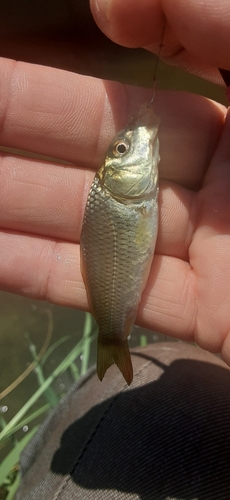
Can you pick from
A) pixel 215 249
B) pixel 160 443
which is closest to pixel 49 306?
pixel 160 443

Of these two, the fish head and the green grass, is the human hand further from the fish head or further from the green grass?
the green grass

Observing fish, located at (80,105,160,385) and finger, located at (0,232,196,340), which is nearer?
fish, located at (80,105,160,385)

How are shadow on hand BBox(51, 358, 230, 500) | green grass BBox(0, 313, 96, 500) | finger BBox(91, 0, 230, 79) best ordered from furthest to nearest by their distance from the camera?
1. green grass BBox(0, 313, 96, 500)
2. shadow on hand BBox(51, 358, 230, 500)
3. finger BBox(91, 0, 230, 79)

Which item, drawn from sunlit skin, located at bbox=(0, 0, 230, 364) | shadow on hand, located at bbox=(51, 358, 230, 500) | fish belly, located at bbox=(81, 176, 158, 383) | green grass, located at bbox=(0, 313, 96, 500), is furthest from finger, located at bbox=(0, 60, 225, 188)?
green grass, located at bbox=(0, 313, 96, 500)

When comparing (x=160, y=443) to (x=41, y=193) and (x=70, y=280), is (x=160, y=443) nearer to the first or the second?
(x=70, y=280)

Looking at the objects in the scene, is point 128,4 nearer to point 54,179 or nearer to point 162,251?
point 54,179

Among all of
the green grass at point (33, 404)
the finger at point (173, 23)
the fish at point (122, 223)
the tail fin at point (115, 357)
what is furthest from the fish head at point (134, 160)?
the green grass at point (33, 404)

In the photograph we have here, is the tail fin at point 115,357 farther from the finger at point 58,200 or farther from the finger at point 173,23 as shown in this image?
the finger at point 173,23
